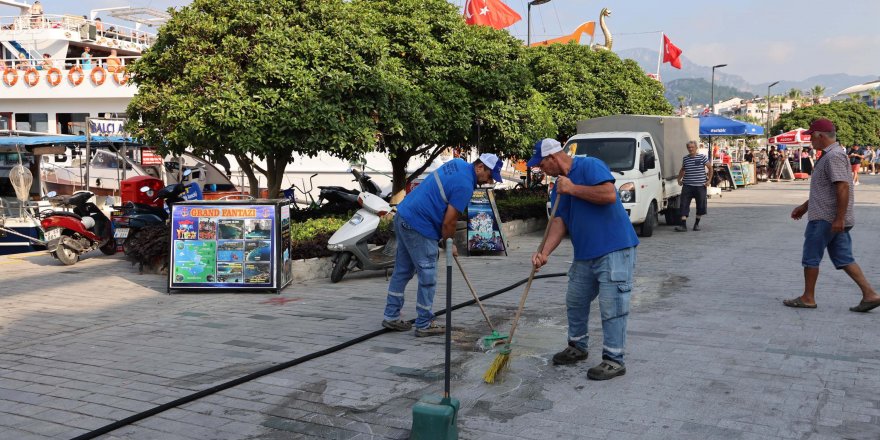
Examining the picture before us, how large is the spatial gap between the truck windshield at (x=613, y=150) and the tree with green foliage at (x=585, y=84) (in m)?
4.11

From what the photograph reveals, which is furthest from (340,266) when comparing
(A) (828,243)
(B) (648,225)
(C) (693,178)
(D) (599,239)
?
(C) (693,178)

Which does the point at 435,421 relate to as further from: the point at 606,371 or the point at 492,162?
the point at 492,162

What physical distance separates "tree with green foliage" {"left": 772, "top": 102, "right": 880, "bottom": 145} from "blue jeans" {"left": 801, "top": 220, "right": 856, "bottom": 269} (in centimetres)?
6869

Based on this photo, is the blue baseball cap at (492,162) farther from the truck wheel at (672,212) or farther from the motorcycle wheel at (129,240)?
the truck wheel at (672,212)

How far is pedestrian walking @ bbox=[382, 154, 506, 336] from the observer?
622cm

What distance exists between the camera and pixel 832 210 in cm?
701

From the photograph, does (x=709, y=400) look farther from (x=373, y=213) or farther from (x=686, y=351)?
(x=373, y=213)

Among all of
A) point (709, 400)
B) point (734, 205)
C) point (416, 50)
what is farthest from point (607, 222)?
point (734, 205)

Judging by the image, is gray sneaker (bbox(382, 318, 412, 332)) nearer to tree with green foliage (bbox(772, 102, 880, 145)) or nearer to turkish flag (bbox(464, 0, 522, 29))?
turkish flag (bbox(464, 0, 522, 29))

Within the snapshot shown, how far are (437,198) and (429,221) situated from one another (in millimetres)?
207

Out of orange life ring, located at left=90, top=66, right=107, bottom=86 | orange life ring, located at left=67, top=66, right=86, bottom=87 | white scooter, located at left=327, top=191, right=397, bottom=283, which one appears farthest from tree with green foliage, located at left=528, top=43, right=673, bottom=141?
orange life ring, located at left=67, top=66, right=86, bottom=87

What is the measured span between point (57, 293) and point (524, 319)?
18.5ft

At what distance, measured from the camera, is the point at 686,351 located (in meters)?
5.79

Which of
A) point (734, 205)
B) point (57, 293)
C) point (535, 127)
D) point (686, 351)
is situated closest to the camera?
point (686, 351)
